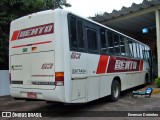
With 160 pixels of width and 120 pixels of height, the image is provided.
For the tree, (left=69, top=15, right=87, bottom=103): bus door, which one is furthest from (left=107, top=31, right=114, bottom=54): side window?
the tree

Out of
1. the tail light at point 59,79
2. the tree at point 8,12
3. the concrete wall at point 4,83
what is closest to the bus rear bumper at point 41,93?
the tail light at point 59,79

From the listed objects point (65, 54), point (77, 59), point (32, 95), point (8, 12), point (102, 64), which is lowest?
point (32, 95)

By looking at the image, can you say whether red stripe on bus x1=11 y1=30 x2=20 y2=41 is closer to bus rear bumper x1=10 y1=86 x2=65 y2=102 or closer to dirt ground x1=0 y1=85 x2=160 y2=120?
bus rear bumper x1=10 y1=86 x2=65 y2=102

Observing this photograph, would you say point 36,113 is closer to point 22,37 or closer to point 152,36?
point 22,37

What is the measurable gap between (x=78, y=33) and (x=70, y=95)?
1975 mm

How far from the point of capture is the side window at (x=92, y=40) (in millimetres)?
8673

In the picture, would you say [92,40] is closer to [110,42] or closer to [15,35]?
[110,42]

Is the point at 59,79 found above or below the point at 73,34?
below

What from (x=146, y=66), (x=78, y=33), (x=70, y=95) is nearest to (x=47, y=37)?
(x=78, y=33)

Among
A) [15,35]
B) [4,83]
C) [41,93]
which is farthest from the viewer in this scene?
[4,83]

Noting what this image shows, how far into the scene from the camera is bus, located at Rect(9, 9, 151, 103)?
733 centimetres

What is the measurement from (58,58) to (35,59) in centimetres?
95


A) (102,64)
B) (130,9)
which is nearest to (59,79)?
(102,64)

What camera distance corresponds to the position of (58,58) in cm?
729
